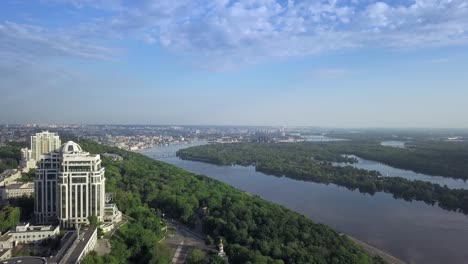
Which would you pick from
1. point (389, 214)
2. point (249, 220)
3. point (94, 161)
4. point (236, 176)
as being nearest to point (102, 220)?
point (94, 161)

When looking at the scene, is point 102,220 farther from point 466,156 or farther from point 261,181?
point 466,156

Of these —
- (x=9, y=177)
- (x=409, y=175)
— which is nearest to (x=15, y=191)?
(x=9, y=177)

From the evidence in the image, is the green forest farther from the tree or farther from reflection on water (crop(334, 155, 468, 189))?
reflection on water (crop(334, 155, 468, 189))

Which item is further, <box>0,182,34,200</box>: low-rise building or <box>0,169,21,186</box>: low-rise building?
<box>0,169,21,186</box>: low-rise building

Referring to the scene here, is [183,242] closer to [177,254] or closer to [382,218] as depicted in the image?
[177,254]

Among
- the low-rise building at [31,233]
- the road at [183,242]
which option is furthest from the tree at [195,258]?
the low-rise building at [31,233]

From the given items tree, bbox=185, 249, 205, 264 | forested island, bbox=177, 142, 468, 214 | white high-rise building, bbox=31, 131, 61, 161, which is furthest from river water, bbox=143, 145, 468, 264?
white high-rise building, bbox=31, 131, 61, 161

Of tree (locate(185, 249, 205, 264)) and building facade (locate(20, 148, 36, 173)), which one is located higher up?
building facade (locate(20, 148, 36, 173))
